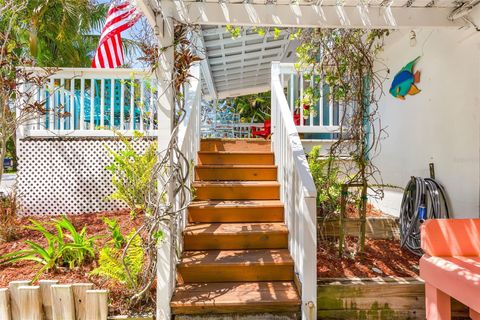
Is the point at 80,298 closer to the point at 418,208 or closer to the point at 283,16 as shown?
the point at 283,16

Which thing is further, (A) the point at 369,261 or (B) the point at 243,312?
(A) the point at 369,261

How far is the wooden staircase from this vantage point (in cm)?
258

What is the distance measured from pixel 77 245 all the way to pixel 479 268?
11.2 ft

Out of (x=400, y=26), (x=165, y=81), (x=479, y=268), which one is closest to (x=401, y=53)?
(x=400, y=26)

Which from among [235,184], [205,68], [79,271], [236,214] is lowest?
[79,271]

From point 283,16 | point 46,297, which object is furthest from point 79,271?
point 283,16

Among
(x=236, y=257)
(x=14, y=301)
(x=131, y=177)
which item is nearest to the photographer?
(x=14, y=301)

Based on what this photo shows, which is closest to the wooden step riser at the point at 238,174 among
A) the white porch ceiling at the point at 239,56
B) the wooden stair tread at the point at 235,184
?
the wooden stair tread at the point at 235,184

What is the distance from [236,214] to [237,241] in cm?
43

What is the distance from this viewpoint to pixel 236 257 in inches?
121

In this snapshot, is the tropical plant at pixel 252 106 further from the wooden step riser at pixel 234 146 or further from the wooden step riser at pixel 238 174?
the wooden step riser at pixel 238 174

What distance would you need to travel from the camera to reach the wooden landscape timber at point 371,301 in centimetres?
271

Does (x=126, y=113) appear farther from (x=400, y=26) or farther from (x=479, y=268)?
(x=479, y=268)

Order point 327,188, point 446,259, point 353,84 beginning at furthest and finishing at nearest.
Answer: point 327,188 → point 353,84 → point 446,259
